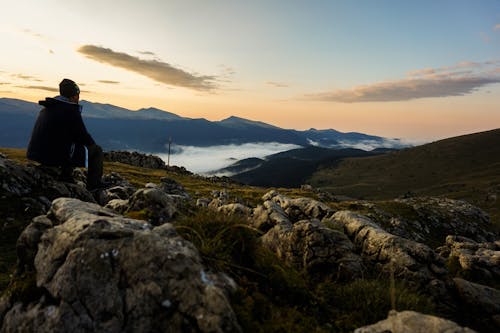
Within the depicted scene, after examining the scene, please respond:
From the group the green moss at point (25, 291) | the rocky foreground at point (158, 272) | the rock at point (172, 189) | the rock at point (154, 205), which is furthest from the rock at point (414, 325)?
the rock at point (172, 189)

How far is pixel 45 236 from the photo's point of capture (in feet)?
25.5

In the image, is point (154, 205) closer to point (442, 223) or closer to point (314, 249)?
point (314, 249)

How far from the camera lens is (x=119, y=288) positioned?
251 inches

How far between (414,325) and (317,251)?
4.82m

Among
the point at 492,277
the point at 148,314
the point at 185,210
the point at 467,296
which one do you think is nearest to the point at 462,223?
Result: the point at 492,277

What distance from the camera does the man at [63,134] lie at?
43.9ft

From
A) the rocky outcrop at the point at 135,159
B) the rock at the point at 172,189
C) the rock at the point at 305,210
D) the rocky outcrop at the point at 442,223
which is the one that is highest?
the rock at the point at 305,210

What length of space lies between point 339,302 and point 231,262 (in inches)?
108

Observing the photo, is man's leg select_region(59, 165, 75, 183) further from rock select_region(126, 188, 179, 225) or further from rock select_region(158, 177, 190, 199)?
rock select_region(158, 177, 190, 199)

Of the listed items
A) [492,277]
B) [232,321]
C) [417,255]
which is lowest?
[492,277]

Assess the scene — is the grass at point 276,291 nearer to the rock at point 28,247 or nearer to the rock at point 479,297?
the rock at point 28,247

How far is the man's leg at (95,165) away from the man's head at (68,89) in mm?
2251

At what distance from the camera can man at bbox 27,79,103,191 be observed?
1338cm

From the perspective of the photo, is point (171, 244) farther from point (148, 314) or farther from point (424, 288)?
point (424, 288)
